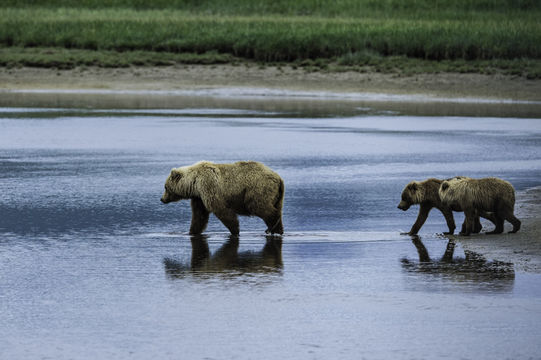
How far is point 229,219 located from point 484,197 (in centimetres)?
262

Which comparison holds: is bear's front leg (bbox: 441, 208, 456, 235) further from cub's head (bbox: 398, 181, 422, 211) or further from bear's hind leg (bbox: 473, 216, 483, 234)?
cub's head (bbox: 398, 181, 422, 211)

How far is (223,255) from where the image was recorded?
9.92m

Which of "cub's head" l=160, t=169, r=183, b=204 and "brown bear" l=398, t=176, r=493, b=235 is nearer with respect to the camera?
"cub's head" l=160, t=169, r=183, b=204

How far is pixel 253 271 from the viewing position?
9.19 metres

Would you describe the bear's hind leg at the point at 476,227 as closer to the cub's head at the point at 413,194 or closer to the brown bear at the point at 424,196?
the brown bear at the point at 424,196

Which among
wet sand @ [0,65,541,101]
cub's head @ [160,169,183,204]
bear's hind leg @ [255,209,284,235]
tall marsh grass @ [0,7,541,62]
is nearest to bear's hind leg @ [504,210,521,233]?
bear's hind leg @ [255,209,284,235]

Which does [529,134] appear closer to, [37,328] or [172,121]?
[172,121]

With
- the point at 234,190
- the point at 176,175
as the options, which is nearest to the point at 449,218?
the point at 234,190

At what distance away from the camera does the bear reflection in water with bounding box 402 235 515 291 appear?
863 cm

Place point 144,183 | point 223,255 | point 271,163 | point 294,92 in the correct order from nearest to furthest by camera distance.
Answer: point 223,255 < point 144,183 < point 271,163 < point 294,92

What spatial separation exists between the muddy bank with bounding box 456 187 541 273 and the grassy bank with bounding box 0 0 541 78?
2610 cm

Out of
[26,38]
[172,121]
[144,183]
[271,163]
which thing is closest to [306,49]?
[26,38]

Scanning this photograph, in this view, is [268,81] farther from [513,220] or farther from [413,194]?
[513,220]

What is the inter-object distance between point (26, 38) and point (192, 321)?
38.9 metres
